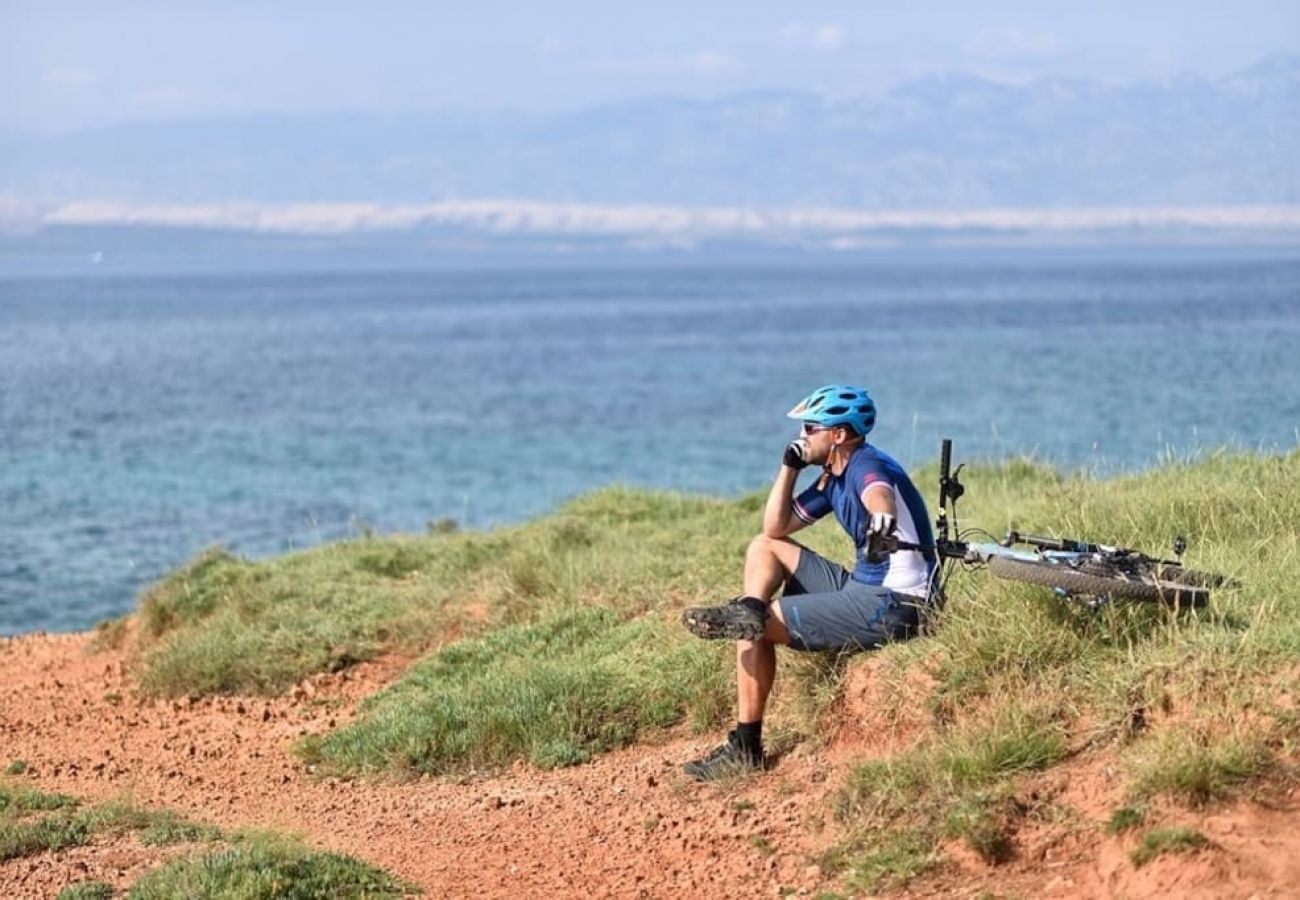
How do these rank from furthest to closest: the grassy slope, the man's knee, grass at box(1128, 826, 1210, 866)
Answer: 1. the man's knee
2. the grassy slope
3. grass at box(1128, 826, 1210, 866)

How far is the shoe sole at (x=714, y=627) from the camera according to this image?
27.3 feet

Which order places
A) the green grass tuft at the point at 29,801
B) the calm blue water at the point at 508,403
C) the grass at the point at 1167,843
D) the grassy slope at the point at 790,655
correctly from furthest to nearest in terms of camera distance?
the calm blue water at the point at 508,403 → the green grass tuft at the point at 29,801 → the grassy slope at the point at 790,655 → the grass at the point at 1167,843

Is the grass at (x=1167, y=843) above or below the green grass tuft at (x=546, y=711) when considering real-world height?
above

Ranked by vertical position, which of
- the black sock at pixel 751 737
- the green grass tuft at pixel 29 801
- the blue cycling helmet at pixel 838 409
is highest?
the blue cycling helmet at pixel 838 409

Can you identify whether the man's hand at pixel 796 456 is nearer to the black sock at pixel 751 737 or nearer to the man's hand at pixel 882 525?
the man's hand at pixel 882 525

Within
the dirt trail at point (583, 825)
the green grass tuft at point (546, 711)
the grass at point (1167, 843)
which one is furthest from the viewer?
the green grass tuft at point (546, 711)

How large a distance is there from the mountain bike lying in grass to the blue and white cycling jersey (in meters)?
0.20

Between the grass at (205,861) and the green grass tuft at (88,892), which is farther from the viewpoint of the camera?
the green grass tuft at (88,892)

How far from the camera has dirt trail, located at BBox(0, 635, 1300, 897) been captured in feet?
22.4

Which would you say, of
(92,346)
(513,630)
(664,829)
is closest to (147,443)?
(513,630)

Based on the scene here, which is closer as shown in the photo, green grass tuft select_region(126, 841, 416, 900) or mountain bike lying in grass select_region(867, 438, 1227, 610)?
green grass tuft select_region(126, 841, 416, 900)

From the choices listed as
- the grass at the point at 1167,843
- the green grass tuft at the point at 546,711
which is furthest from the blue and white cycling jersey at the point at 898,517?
the grass at the point at 1167,843

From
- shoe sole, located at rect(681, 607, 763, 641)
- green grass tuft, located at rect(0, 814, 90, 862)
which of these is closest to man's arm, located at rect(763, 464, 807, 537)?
shoe sole, located at rect(681, 607, 763, 641)

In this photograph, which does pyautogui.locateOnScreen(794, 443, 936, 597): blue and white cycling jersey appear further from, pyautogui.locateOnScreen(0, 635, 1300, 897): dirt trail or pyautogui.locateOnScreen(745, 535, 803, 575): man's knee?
pyautogui.locateOnScreen(0, 635, 1300, 897): dirt trail
